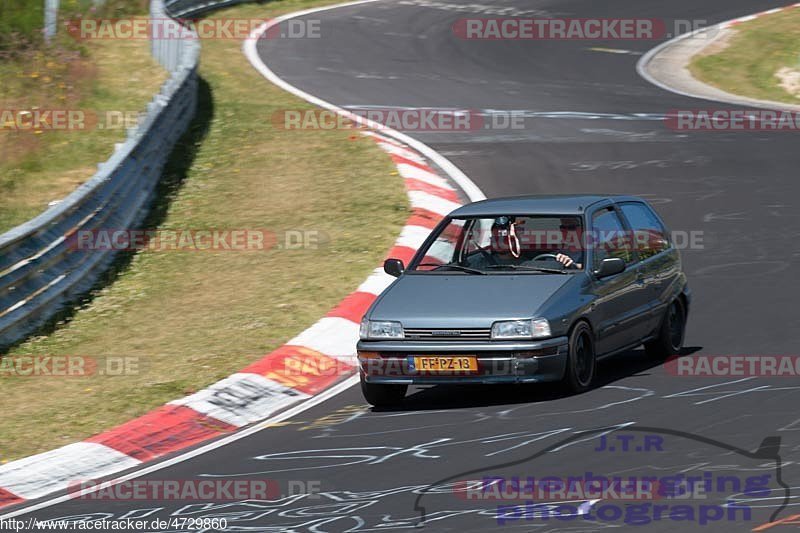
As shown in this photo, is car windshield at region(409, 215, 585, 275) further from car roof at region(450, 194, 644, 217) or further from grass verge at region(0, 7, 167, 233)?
grass verge at region(0, 7, 167, 233)

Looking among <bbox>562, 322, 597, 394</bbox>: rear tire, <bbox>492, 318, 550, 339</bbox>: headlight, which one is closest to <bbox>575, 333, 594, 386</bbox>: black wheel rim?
<bbox>562, 322, 597, 394</bbox>: rear tire

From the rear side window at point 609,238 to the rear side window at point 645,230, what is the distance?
0.53 feet

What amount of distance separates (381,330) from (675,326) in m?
2.83

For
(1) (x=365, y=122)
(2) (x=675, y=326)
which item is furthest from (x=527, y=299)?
(1) (x=365, y=122)

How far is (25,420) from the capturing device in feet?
33.9

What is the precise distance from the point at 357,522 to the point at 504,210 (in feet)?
14.0

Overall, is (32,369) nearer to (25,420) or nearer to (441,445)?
(25,420)

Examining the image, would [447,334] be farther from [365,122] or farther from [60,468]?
[365,122]

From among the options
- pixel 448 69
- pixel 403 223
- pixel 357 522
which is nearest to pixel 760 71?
pixel 448 69

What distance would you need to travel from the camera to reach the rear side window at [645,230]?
11250 mm

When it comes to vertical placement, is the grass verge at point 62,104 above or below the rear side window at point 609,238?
above

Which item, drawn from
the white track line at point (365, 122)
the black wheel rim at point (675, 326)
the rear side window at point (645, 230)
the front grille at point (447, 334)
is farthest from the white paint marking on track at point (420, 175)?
the front grille at point (447, 334)

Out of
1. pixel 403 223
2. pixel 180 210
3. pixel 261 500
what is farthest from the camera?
pixel 180 210

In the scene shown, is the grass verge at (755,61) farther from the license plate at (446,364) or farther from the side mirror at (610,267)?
the license plate at (446,364)
